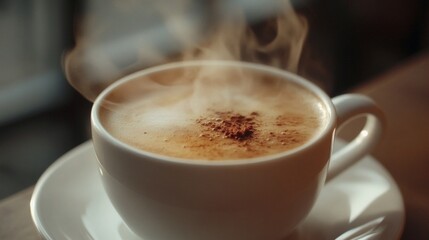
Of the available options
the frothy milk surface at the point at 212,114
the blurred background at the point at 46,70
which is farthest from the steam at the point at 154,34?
the frothy milk surface at the point at 212,114

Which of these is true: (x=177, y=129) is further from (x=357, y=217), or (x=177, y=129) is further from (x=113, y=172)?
(x=357, y=217)

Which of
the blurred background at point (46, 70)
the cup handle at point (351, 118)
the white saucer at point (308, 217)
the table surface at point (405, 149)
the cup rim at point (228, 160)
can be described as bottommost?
the blurred background at point (46, 70)

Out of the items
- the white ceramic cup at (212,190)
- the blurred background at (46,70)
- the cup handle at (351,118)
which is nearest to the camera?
the white ceramic cup at (212,190)

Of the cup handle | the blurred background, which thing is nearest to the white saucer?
the cup handle

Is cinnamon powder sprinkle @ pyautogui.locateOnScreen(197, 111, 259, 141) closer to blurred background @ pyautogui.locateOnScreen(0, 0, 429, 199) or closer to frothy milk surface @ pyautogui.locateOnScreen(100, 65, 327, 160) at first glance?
frothy milk surface @ pyautogui.locateOnScreen(100, 65, 327, 160)

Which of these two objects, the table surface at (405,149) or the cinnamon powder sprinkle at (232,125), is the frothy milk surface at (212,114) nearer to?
the cinnamon powder sprinkle at (232,125)

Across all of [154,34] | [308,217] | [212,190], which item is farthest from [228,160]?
[154,34]
